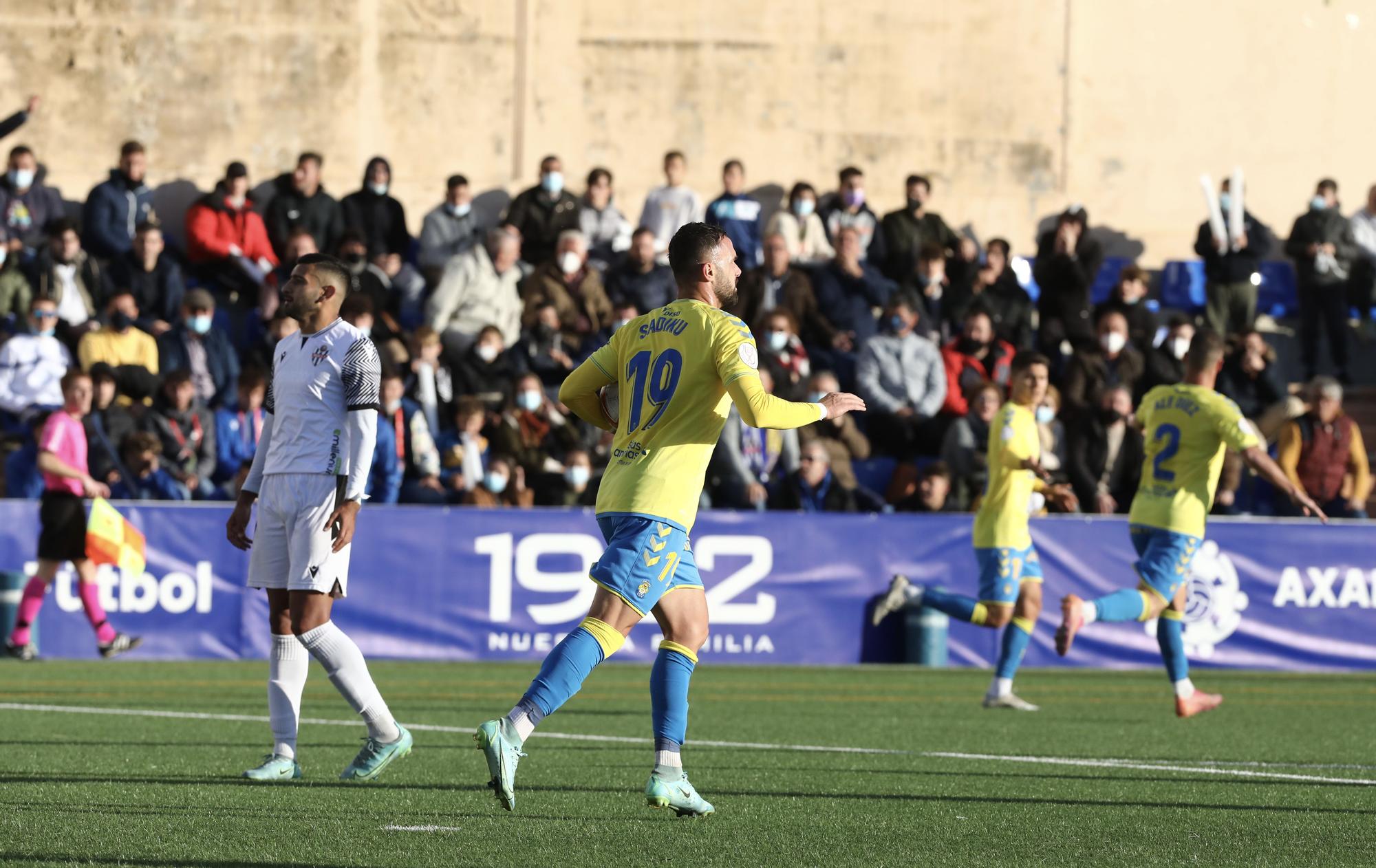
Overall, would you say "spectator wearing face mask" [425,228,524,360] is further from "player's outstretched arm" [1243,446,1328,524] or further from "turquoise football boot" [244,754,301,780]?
"turquoise football boot" [244,754,301,780]

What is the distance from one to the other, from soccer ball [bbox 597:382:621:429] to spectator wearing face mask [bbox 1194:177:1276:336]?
15650 mm

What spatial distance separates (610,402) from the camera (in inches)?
287

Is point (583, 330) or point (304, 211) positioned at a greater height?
point (304, 211)

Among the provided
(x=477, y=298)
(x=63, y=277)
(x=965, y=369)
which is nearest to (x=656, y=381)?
(x=477, y=298)

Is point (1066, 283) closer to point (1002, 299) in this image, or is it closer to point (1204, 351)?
A: point (1002, 299)

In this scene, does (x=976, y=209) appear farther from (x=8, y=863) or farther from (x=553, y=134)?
(x=8, y=863)

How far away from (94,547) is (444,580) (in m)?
3.02

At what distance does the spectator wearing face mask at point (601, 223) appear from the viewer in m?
21.4

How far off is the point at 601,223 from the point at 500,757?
15631 millimetres

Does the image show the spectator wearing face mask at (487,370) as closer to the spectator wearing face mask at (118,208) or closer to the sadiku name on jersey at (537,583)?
the sadiku name on jersey at (537,583)

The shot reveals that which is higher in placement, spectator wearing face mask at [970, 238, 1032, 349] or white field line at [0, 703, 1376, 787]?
spectator wearing face mask at [970, 238, 1032, 349]

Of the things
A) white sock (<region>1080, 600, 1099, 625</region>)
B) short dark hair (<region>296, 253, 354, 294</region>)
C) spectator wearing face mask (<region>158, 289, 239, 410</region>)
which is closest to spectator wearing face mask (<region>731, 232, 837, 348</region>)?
spectator wearing face mask (<region>158, 289, 239, 410</region>)

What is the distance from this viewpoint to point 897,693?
13945mm

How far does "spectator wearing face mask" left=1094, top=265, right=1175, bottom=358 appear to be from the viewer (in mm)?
20734
